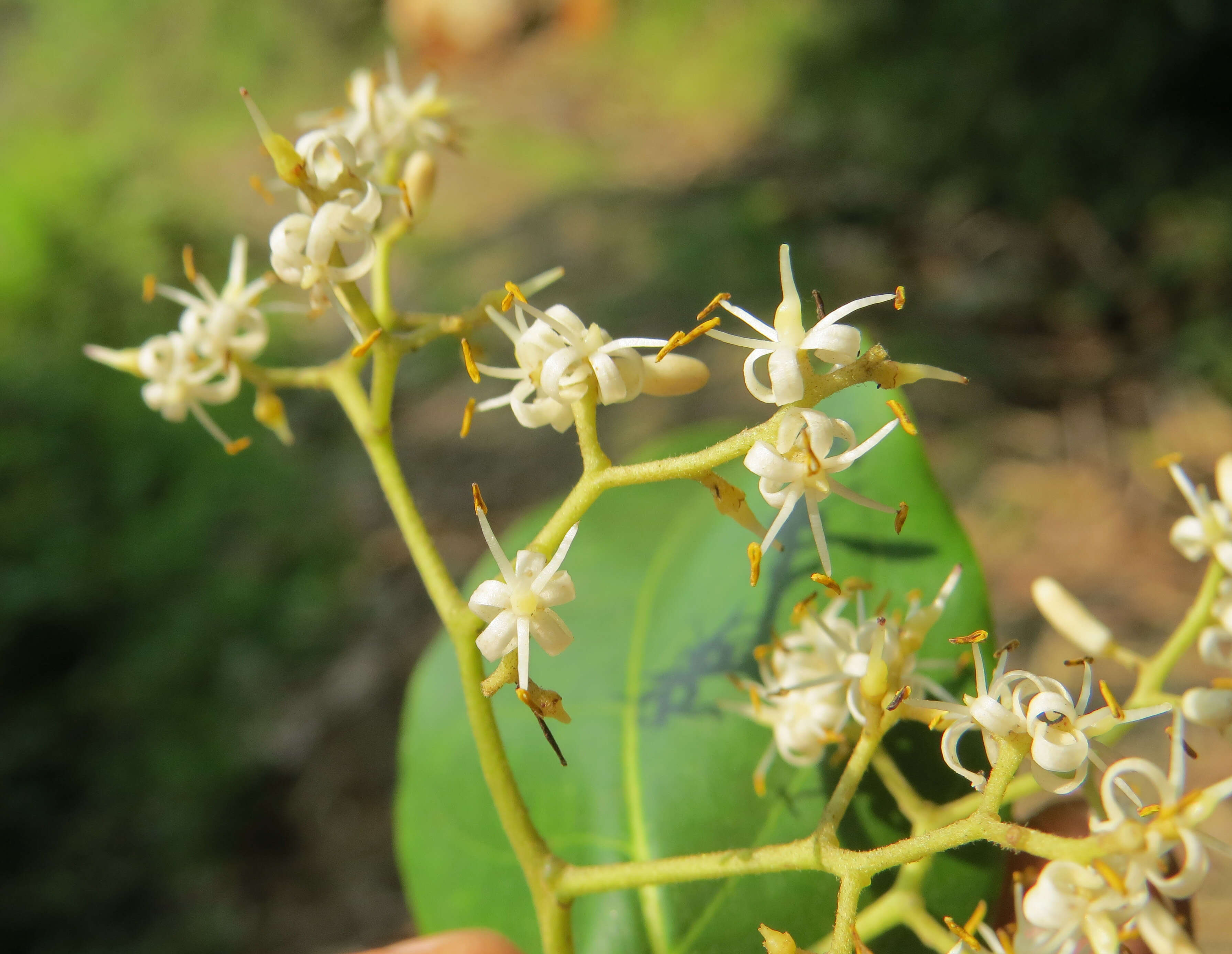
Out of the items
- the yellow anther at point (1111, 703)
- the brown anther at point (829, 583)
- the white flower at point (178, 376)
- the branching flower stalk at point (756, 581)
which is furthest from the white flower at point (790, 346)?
the white flower at point (178, 376)

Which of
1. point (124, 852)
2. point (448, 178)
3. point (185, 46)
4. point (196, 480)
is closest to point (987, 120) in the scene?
point (448, 178)

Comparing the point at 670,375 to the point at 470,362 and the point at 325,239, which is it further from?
the point at 325,239

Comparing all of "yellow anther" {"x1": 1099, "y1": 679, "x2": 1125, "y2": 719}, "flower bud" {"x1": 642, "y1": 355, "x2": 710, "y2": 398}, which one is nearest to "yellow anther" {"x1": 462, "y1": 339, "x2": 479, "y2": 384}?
"flower bud" {"x1": 642, "y1": 355, "x2": 710, "y2": 398}

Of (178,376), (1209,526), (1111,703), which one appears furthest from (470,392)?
(1111,703)

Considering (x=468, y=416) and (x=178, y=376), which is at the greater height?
(x=178, y=376)

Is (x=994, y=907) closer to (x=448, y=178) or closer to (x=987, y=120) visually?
(x=987, y=120)
